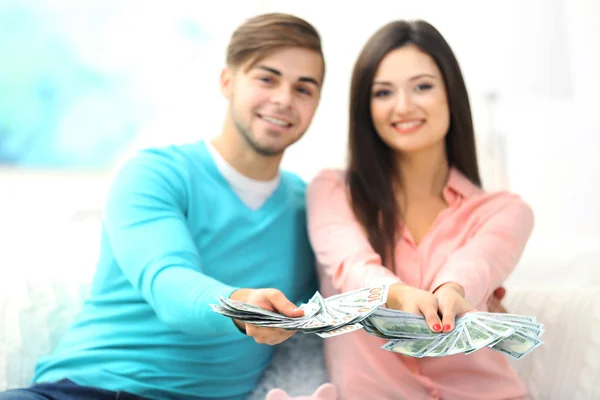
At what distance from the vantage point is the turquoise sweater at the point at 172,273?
4.08 ft

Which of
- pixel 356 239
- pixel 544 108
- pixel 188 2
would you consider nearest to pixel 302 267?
pixel 356 239

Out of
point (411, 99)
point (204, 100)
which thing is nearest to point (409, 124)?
point (411, 99)

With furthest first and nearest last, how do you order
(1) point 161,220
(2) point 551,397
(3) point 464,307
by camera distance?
(2) point 551,397 < (1) point 161,220 < (3) point 464,307

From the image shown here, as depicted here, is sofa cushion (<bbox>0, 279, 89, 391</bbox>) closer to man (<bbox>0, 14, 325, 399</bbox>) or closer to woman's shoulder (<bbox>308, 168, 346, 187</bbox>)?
man (<bbox>0, 14, 325, 399</bbox>)

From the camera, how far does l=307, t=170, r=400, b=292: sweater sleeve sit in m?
1.28

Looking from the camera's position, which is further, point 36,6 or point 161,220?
point 36,6

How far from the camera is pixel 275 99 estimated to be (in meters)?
1.47

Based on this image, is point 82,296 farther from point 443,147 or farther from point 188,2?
point 188,2

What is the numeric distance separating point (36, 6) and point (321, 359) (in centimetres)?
179

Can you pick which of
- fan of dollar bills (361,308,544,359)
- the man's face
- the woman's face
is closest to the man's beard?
the man's face

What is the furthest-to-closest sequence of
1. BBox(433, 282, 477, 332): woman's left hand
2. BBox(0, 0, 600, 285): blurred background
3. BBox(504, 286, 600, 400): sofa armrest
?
BBox(0, 0, 600, 285): blurred background → BBox(504, 286, 600, 400): sofa armrest → BBox(433, 282, 477, 332): woman's left hand

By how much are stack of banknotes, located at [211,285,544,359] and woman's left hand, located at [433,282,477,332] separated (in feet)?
0.05

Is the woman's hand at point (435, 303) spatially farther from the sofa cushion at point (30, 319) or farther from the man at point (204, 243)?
the sofa cushion at point (30, 319)

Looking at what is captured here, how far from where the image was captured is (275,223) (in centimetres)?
153
